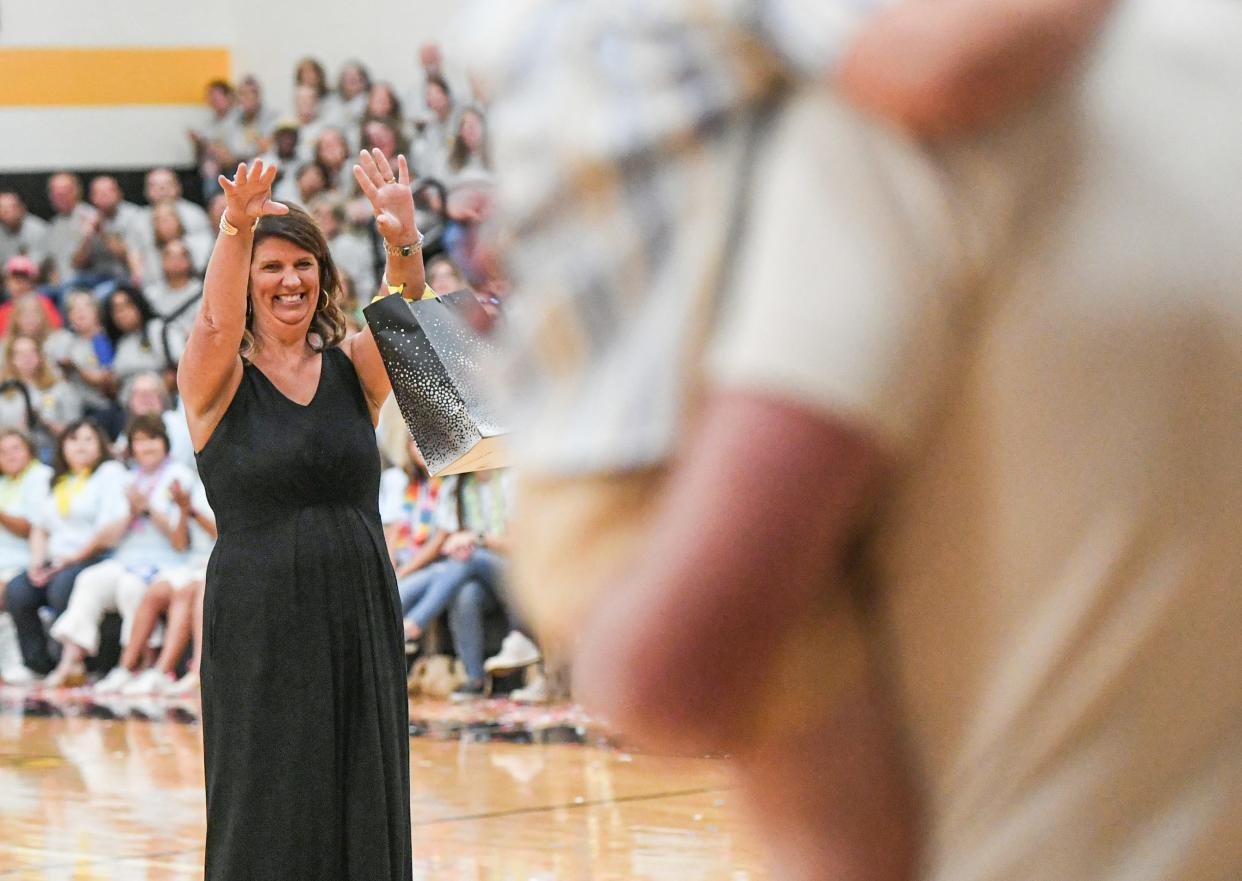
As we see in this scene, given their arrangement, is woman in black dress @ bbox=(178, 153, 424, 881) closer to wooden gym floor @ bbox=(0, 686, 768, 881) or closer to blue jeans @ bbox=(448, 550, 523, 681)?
wooden gym floor @ bbox=(0, 686, 768, 881)

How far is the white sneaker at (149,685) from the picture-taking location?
31.8 feet

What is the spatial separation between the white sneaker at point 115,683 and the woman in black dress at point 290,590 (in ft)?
20.5

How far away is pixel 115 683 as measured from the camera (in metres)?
9.84

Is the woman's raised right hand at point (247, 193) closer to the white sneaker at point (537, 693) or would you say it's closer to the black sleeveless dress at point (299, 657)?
the black sleeveless dress at point (299, 657)

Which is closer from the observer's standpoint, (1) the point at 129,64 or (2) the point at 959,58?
(2) the point at 959,58

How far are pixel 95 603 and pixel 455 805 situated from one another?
4284 mm

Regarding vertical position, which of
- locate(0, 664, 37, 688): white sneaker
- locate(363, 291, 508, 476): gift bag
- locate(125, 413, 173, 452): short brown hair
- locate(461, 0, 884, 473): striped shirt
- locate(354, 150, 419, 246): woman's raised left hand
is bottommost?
locate(0, 664, 37, 688): white sneaker

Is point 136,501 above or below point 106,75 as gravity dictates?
below

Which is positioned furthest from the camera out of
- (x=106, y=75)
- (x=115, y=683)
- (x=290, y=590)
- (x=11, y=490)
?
(x=106, y=75)

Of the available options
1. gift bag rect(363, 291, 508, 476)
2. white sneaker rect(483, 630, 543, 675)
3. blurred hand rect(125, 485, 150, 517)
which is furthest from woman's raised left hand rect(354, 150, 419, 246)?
blurred hand rect(125, 485, 150, 517)

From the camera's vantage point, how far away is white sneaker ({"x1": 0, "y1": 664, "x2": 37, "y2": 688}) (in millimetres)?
10305

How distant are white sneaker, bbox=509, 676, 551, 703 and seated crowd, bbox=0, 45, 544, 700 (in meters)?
0.02

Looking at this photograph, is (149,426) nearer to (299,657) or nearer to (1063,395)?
(299,657)

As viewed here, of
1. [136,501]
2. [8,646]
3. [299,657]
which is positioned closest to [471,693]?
[136,501]
